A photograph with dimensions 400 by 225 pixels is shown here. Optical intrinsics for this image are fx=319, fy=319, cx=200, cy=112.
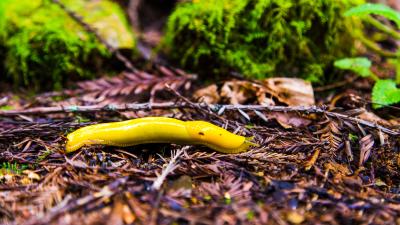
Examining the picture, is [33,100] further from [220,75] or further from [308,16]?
[308,16]

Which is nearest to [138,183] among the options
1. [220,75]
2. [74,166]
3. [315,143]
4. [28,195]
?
[74,166]

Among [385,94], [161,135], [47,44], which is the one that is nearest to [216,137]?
[161,135]

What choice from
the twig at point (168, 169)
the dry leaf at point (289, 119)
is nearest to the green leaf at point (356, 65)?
the dry leaf at point (289, 119)

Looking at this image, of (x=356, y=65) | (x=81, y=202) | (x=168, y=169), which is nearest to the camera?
(x=81, y=202)

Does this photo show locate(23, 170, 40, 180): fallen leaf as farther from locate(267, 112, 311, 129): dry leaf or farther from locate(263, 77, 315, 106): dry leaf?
locate(263, 77, 315, 106): dry leaf

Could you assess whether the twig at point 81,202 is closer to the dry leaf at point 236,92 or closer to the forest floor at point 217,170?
the forest floor at point 217,170

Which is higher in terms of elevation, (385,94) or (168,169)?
(385,94)

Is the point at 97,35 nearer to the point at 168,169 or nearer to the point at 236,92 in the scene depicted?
the point at 236,92
